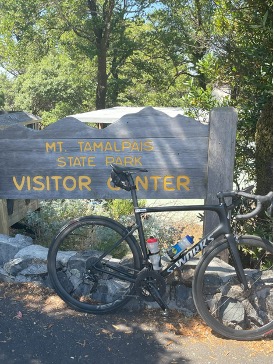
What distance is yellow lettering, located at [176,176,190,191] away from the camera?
426 cm

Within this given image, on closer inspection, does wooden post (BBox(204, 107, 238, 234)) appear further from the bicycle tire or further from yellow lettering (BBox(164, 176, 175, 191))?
the bicycle tire

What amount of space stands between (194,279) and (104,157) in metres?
1.42

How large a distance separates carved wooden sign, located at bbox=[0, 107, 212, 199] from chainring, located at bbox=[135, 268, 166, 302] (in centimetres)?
79

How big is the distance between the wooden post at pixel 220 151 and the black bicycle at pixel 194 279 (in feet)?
1.07

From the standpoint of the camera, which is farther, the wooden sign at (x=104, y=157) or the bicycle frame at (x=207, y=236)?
the wooden sign at (x=104, y=157)

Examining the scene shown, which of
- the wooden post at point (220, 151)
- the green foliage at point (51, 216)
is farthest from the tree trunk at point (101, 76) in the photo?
the wooden post at point (220, 151)

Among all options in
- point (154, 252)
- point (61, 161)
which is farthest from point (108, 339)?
point (61, 161)

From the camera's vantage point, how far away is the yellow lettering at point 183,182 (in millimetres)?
→ 4258

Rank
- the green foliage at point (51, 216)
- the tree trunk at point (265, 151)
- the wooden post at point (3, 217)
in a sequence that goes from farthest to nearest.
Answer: the green foliage at point (51, 216)
the wooden post at point (3, 217)
the tree trunk at point (265, 151)

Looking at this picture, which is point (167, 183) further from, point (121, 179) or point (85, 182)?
point (85, 182)

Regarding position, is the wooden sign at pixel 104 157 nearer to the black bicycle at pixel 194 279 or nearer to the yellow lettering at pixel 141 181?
the yellow lettering at pixel 141 181

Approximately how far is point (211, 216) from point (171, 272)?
0.74 m

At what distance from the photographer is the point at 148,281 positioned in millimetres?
3818

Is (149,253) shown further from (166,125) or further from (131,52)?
(131,52)
